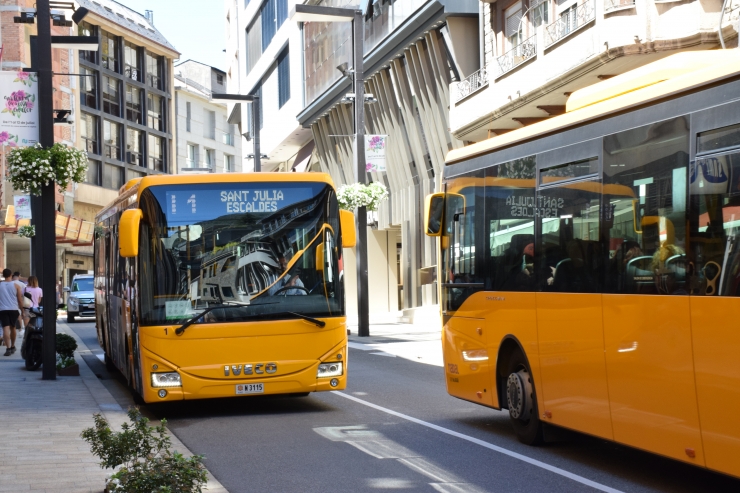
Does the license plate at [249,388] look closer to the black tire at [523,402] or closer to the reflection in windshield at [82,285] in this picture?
the black tire at [523,402]

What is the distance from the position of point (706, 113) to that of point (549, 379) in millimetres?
3054

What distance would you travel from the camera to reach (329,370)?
12906mm

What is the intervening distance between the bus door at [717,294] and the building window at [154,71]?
272 feet

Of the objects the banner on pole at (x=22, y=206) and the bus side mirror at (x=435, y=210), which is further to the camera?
the banner on pole at (x=22, y=206)

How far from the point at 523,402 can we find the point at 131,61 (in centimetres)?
7917

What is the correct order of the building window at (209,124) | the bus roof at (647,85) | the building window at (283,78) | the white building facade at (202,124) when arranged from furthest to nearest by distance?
the building window at (209,124) → the white building facade at (202,124) → the building window at (283,78) → the bus roof at (647,85)

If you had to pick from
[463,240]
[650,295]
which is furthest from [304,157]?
[650,295]

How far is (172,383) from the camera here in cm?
1245

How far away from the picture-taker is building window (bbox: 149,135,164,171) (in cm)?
8694

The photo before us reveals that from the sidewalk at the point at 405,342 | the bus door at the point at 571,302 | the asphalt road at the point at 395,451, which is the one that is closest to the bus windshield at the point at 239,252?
the asphalt road at the point at 395,451

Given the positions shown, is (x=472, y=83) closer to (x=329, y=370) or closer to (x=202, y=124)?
(x=329, y=370)

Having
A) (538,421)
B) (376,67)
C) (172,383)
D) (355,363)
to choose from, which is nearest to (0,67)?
(376,67)

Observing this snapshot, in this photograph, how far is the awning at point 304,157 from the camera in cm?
5521

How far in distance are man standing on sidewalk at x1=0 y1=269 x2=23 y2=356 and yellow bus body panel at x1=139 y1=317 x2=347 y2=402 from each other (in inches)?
493
